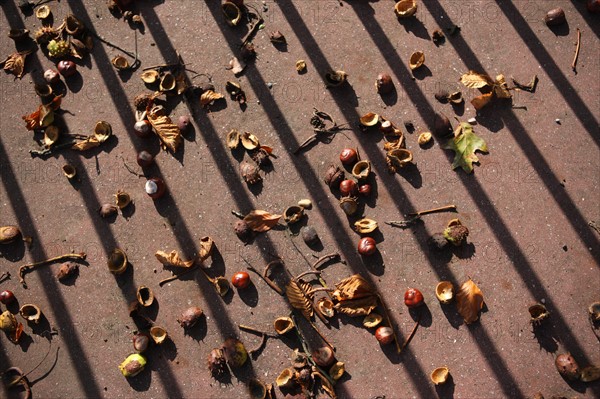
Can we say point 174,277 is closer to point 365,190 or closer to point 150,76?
point 365,190

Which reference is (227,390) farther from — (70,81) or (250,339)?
(70,81)

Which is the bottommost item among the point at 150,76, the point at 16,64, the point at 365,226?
the point at 365,226

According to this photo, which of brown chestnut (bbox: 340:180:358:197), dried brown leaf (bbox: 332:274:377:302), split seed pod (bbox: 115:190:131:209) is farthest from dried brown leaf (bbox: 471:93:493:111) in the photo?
split seed pod (bbox: 115:190:131:209)

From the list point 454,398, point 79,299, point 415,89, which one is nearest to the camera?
point 454,398

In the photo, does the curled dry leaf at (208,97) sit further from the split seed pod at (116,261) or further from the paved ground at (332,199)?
the split seed pod at (116,261)

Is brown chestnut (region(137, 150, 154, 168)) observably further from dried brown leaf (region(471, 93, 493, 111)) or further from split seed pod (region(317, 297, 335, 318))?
dried brown leaf (region(471, 93, 493, 111))

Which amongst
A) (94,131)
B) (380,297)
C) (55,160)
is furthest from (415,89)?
(55,160)

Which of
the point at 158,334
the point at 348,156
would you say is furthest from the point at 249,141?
the point at 158,334
